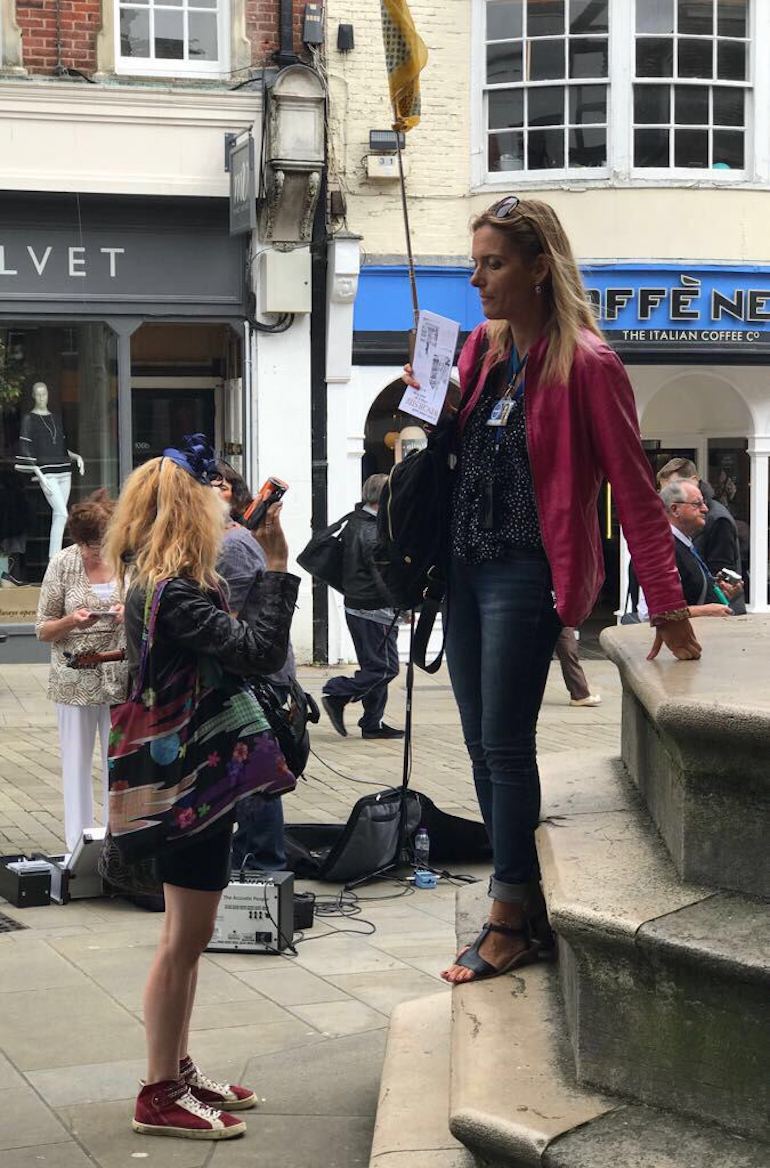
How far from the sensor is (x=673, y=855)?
142 inches

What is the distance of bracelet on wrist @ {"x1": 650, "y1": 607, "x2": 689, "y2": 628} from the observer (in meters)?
3.99

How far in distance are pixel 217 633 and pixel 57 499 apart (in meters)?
12.1

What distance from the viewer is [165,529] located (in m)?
4.45

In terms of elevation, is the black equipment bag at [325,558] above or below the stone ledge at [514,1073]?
above

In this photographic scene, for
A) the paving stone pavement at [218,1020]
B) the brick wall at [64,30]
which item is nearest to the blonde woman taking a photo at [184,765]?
the paving stone pavement at [218,1020]

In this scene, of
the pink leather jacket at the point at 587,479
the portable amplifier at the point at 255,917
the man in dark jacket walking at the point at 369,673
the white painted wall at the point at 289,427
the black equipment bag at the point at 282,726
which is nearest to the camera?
the pink leather jacket at the point at 587,479

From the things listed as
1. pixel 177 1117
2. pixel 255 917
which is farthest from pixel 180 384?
pixel 177 1117

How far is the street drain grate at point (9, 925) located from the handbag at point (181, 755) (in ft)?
8.68

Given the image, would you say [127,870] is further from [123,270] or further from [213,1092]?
[123,270]

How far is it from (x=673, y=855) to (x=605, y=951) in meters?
0.38

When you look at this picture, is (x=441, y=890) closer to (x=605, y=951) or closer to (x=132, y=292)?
(x=605, y=951)

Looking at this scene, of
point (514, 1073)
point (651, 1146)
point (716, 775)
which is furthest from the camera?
point (514, 1073)

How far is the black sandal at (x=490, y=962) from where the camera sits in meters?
4.02

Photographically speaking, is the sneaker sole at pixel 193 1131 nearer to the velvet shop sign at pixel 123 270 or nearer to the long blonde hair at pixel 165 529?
the long blonde hair at pixel 165 529
